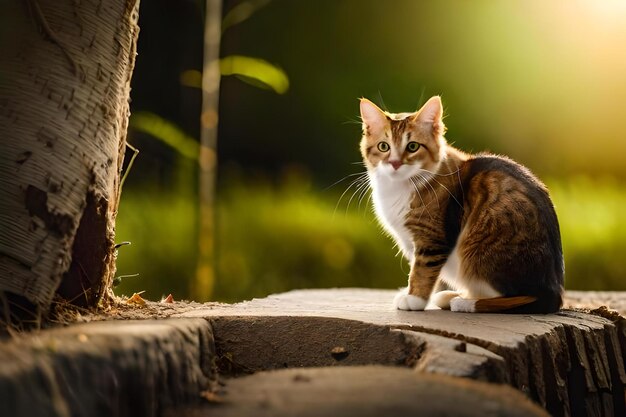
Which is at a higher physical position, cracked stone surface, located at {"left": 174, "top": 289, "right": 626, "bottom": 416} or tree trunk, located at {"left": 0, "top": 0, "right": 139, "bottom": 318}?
tree trunk, located at {"left": 0, "top": 0, "right": 139, "bottom": 318}

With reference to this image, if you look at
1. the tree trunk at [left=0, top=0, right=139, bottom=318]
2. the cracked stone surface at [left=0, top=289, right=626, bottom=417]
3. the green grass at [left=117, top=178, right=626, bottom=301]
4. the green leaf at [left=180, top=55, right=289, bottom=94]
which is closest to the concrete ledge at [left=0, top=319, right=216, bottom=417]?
the cracked stone surface at [left=0, top=289, right=626, bottom=417]

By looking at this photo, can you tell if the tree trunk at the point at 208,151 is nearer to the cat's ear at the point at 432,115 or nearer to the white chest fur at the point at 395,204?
the white chest fur at the point at 395,204

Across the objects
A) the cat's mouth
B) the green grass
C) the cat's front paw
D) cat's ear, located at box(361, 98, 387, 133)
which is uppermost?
cat's ear, located at box(361, 98, 387, 133)

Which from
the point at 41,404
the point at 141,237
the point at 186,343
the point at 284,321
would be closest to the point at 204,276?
the point at 141,237

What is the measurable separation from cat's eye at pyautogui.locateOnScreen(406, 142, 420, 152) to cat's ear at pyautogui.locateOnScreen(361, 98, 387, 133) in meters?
0.14

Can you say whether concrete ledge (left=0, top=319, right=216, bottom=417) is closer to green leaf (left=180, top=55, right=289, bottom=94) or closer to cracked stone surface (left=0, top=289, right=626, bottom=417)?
cracked stone surface (left=0, top=289, right=626, bottom=417)

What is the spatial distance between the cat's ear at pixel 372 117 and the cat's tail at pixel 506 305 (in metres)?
0.75

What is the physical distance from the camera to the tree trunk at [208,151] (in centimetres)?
465

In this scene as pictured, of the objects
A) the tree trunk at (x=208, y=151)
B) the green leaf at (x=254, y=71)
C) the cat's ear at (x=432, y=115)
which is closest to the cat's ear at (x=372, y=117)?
the cat's ear at (x=432, y=115)

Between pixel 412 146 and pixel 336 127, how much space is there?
9.20ft

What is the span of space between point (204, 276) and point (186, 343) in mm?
2634

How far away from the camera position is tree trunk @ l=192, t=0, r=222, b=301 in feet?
15.3

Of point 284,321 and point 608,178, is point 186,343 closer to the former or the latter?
point 284,321

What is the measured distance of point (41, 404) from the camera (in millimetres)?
1494
